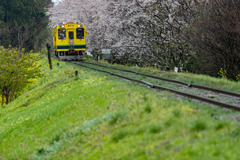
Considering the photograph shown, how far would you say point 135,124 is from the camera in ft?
19.4

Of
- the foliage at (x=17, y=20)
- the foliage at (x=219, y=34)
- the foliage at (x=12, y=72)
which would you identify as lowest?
the foliage at (x=12, y=72)

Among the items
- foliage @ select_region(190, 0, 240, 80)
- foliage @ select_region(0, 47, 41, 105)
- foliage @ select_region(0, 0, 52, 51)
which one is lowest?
foliage @ select_region(0, 47, 41, 105)

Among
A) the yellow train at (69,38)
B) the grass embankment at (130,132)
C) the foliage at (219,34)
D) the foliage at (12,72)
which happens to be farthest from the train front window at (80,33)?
the grass embankment at (130,132)

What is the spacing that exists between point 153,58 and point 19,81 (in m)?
11.3

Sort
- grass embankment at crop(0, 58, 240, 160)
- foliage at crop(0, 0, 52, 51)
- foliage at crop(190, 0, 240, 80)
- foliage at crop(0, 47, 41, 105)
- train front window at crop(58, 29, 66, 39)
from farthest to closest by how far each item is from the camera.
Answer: foliage at crop(0, 0, 52, 51), train front window at crop(58, 29, 66, 39), foliage at crop(0, 47, 41, 105), foliage at crop(190, 0, 240, 80), grass embankment at crop(0, 58, 240, 160)

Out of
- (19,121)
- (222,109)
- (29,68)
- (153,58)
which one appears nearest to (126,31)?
(153,58)

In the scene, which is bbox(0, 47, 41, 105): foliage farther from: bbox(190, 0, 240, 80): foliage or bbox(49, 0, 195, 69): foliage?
bbox(190, 0, 240, 80): foliage

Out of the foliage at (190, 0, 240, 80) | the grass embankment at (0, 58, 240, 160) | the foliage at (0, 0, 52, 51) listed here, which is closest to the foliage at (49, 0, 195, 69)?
the foliage at (190, 0, 240, 80)

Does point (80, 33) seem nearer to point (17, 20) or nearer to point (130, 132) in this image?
point (130, 132)

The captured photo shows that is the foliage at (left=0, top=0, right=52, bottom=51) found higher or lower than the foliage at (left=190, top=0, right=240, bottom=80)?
higher

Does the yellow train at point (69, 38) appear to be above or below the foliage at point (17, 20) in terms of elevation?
below

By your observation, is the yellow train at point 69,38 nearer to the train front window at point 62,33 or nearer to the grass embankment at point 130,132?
the train front window at point 62,33

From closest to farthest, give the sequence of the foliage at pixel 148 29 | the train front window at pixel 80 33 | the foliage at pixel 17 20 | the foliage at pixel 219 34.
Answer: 1. the foliage at pixel 219 34
2. the foliage at pixel 148 29
3. the train front window at pixel 80 33
4. the foliage at pixel 17 20

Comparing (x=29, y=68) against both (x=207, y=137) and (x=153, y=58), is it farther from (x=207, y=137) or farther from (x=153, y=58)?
(x=207, y=137)
